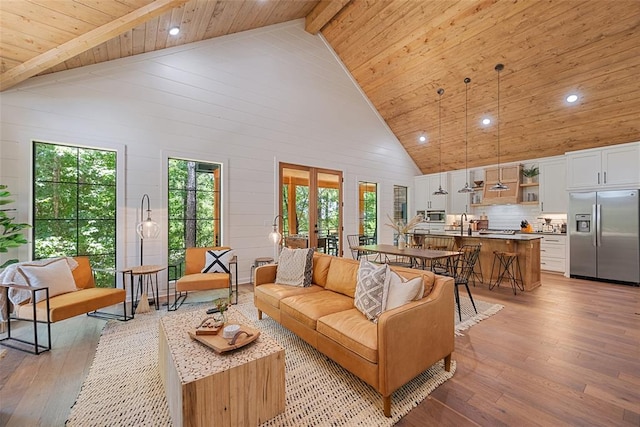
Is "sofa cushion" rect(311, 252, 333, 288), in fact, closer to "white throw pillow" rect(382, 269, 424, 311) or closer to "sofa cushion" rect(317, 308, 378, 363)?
"sofa cushion" rect(317, 308, 378, 363)

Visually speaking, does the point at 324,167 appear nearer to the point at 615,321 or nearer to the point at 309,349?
the point at 309,349

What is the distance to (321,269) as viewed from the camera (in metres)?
3.46

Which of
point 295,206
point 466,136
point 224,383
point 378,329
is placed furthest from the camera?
point 466,136

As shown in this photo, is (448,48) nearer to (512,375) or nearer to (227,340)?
(512,375)

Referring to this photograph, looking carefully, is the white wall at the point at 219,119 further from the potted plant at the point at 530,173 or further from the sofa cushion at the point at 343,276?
the potted plant at the point at 530,173

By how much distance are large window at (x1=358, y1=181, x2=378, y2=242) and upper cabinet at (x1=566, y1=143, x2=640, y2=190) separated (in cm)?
412

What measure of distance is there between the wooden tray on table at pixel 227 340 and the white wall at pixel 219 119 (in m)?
2.98

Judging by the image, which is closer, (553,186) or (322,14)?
(322,14)

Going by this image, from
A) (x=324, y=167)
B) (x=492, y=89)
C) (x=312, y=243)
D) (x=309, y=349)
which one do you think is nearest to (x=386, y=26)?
(x=492, y=89)

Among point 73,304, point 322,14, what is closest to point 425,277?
point 73,304

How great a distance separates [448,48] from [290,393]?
5.97 metres

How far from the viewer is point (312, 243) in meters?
6.27

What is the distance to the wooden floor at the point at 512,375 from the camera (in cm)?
184

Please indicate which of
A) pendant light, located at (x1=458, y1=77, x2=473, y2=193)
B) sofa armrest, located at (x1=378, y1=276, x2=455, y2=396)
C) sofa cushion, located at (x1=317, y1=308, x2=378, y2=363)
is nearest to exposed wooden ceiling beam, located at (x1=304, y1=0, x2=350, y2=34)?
pendant light, located at (x1=458, y1=77, x2=473, y2=193)
